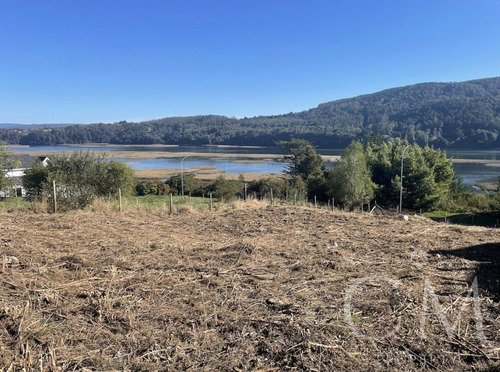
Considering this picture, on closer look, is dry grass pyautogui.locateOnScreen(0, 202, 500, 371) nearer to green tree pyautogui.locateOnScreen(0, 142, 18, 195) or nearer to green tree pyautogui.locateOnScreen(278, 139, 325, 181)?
green tree pyautogui.locateOnScreen(0, 142, 18, 195)

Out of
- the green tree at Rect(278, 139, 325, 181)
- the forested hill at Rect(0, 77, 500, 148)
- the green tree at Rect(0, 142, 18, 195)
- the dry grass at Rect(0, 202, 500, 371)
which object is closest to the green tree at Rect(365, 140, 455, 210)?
the green tree at Rect(278, 139, 325, 181)

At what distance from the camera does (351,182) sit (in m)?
39.4

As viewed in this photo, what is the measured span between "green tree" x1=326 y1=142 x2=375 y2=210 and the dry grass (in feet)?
105

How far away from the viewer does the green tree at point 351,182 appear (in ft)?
128

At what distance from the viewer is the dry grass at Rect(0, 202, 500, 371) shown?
3082mm

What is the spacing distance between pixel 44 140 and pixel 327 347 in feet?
618

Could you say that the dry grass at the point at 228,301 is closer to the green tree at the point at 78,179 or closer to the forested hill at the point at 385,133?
the green tree at the point at 78,179

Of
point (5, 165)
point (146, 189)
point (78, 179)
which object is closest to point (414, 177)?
point (146, 189)

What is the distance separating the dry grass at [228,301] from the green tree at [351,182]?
3204cm

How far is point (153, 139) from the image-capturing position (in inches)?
6427

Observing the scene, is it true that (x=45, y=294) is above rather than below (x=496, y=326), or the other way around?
above

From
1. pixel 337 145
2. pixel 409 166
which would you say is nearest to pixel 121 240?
pixel 409 166

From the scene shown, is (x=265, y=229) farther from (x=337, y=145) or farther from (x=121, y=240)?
(x=337, y=145)

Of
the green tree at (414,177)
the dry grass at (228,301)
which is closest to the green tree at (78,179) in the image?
the dry grass at (228,301)
